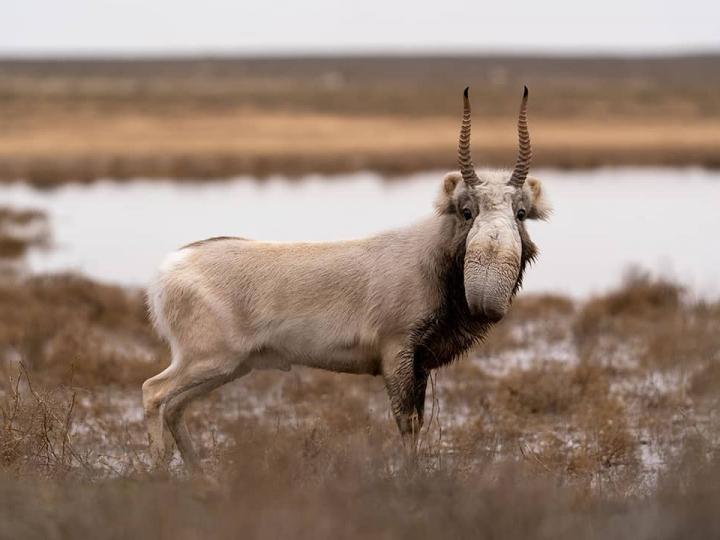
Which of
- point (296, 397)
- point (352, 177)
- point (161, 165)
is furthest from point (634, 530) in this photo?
point (161, 165)

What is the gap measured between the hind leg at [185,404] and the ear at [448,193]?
1.66 meters

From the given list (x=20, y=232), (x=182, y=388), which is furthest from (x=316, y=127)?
(x=182, y=388)

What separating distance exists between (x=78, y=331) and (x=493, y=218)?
292 inches

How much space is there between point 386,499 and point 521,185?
9.02ft

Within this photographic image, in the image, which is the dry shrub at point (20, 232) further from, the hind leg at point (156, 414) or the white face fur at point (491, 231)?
the white face fur at point (491, 231)

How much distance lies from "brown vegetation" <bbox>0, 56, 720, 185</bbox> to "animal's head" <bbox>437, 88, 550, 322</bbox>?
105 ft

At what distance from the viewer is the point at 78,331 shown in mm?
13492

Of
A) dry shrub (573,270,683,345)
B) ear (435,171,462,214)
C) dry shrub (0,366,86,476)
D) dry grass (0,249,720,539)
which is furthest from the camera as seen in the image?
dry shrub (573,270,683,345)

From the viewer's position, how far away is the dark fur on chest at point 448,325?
771 cm

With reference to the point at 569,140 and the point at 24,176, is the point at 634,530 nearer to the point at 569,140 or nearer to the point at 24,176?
the point at 24,176

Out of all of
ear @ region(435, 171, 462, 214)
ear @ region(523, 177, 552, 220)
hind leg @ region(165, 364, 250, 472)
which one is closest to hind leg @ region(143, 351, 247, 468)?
hind leg @ region(165, 364, 250, 472)

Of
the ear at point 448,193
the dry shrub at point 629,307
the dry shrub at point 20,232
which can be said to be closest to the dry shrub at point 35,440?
the ear at point 448,193

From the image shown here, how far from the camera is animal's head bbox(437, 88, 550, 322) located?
6.96m

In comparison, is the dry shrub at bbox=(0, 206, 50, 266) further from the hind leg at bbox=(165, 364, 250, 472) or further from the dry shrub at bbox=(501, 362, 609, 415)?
the hind leg at bbox=(165, 364, 250, 472)
